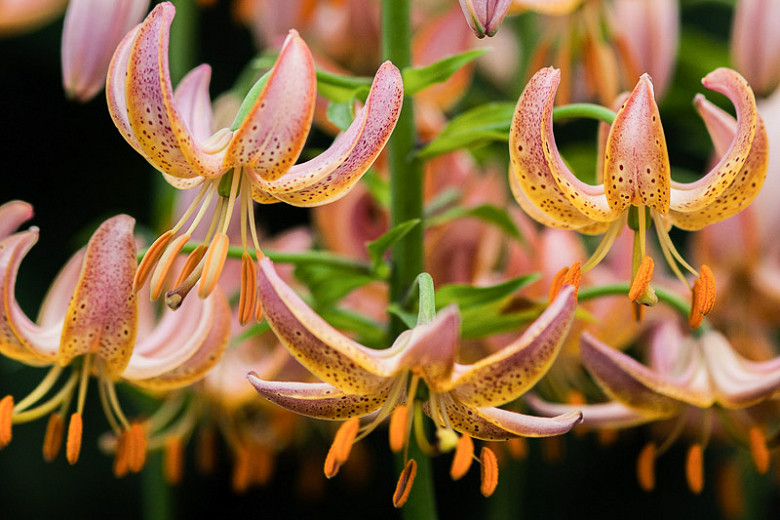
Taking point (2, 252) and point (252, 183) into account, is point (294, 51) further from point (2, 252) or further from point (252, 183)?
point (2, 252)

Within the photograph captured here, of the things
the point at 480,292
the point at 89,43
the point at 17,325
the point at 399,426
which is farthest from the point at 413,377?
the point at 89,43

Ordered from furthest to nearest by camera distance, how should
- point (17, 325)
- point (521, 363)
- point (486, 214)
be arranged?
point (486, 214), point (17, 325), point (521, 363)

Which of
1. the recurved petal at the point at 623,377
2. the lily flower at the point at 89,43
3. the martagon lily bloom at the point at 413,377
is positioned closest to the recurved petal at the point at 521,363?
the martagon lily bloom at the point at 413,377

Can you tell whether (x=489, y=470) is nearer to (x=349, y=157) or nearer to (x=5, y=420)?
(x=349, y=157)

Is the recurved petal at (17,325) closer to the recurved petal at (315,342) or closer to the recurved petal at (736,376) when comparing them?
the recurved petal at (315,342)

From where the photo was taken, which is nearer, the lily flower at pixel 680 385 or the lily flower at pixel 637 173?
the lily flower at pixel 637 173

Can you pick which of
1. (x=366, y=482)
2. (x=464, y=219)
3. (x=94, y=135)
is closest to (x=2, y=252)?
(x=464, y=219)
